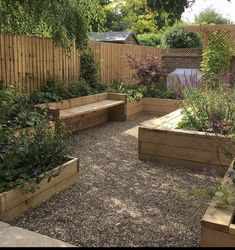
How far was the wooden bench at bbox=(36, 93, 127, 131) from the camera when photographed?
6.60 meters

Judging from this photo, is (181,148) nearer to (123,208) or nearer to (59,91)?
(123,208)

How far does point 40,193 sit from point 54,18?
12.3ft

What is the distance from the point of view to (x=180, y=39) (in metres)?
16.6

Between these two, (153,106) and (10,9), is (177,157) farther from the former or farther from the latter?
(153,106)

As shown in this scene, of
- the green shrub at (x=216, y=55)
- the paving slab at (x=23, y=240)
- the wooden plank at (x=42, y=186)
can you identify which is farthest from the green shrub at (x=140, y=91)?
the paving slab at (x=23, y=240)

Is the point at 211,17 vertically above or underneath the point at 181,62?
above

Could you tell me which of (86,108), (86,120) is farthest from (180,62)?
(86,108)

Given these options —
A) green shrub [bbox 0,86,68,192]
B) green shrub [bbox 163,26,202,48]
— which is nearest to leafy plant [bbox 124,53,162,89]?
green shrub [bbox 0,86,68,192]

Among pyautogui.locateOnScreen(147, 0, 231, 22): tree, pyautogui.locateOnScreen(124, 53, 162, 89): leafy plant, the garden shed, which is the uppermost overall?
the garden shed

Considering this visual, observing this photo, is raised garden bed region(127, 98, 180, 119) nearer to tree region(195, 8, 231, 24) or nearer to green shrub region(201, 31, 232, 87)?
green shrub region(201, 31, 232, 87)

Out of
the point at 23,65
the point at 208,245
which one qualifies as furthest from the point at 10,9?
the point at 208,245

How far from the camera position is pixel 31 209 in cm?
360

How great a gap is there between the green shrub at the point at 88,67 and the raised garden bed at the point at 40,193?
4.51m

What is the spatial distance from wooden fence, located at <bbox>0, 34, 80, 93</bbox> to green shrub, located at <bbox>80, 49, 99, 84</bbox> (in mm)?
453
